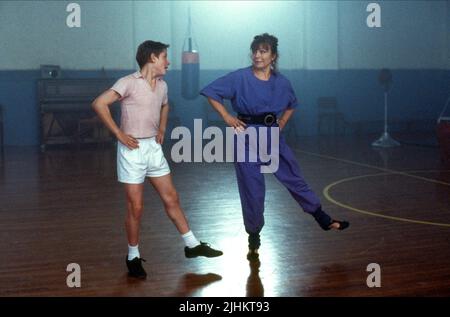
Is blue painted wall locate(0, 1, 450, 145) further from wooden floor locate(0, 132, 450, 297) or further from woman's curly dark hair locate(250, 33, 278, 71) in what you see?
woman's curly dark hair locate(250, 33, 278, 71)

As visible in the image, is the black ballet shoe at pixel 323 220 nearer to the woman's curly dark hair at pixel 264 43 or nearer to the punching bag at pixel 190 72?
the woman's curly dark hair at pixel 264 43

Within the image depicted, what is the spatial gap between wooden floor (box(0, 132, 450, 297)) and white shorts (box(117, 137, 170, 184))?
600 millimetres

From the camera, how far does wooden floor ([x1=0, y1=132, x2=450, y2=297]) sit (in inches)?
142

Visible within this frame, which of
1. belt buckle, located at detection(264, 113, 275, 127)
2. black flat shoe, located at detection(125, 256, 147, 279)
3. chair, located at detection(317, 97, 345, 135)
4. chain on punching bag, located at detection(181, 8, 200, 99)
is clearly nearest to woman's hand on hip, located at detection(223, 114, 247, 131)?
belt buckle, located at detection(264, 113, 275, 127)

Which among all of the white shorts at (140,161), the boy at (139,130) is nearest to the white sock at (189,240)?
the boy at (139,130)

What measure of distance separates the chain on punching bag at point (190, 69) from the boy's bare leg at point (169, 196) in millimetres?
7763

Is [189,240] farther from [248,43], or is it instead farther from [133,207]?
[248,43]

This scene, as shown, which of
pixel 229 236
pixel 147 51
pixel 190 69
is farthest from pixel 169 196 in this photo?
pixel 190 69

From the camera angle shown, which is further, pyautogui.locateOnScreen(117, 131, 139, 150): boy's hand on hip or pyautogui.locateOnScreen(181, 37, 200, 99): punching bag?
pyautogui.locateOnScreen(181, 37, 200, 99): punching bag

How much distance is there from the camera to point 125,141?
3592 millimetres

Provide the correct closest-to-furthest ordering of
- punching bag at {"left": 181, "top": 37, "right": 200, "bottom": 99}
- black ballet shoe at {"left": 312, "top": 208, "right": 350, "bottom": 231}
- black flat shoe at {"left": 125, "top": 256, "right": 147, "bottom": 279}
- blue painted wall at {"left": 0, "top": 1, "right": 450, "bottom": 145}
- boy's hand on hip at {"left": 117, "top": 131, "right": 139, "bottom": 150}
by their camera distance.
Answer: boy's hand on hip at {"left": 117, "top": 131, "right": 139, "bottom": 150} < black flat shoe at {"left": 125, "top": 256, "right": 147, "bottom": 279} < black ballet shoe at {"left": 312, "top": 208, "right": 350, "bottom": 231} < punching bag at {"left": 181, "top": 37, "right": 200, "bottom": 99} < blue painted wall at {"left": 0, "top": 1, "right": 450, "bottom": 145}

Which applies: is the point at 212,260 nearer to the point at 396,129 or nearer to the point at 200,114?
the point at 200,114
